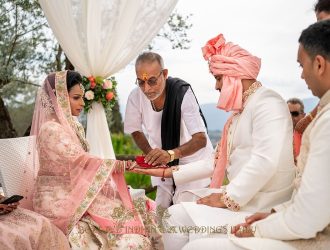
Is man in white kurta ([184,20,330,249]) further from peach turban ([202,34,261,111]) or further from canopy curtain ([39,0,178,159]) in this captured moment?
canopy curtain ([39,0,178,159])

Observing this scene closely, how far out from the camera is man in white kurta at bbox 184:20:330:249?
1.63 m

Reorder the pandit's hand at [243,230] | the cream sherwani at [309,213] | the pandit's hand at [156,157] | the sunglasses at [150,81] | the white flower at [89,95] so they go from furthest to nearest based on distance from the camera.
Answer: the white flower at [89,95], the sunglasses at [150,81], the pandit's hand at [156,157], the pandit's hand at [243,230], the cream sherwani at [309,213]

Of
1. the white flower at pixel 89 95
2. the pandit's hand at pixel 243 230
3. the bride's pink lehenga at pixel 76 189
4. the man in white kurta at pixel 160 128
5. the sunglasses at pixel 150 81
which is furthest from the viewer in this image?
the white flower at pixel 89 95

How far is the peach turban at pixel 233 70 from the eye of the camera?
235 cm

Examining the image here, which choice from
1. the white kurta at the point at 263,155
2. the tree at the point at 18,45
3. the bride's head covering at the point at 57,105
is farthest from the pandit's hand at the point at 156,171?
the tree at the point at 18,45

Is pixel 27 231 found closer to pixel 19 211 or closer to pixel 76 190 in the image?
pixel 19 211

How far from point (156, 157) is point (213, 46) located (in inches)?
33.7

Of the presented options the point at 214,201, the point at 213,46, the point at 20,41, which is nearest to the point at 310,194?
the point at 214,201

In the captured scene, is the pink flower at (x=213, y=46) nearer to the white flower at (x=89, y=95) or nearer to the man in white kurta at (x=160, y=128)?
the man in white kurta at (x=160, y=128)

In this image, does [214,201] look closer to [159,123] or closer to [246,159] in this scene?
[246,159]

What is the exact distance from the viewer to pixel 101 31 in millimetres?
3898

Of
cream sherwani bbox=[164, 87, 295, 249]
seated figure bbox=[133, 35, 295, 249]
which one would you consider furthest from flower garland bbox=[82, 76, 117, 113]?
cream sherwani bbox=[164, 87, 295, 249]

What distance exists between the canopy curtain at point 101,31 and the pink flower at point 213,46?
1.49 m

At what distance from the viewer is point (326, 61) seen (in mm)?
1713
